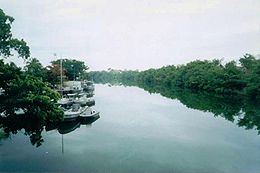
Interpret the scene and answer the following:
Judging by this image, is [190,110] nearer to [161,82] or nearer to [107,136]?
[107,136]

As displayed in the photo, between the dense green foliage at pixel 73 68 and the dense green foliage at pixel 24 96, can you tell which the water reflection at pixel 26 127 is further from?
the dense green foliage at pixel 73 68

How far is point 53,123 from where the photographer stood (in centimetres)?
1420

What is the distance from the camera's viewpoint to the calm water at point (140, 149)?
8.84 metres

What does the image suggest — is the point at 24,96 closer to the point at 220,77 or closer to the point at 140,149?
the point at 140,149

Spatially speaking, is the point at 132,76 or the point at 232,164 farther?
the point at 132,76

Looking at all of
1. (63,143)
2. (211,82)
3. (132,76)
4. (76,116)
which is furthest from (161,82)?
(63,143)

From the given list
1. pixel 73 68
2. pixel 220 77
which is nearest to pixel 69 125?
pixel 220 77

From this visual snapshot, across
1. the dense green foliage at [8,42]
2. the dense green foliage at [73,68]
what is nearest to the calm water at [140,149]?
the dense green foliage at [8,42]

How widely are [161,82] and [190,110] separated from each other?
37170 millimetres

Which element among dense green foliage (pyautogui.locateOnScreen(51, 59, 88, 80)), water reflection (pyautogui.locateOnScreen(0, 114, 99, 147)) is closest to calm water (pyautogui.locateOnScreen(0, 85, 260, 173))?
water reflection (pyautogui.locateOnScreen(0, 114, 99, 147))

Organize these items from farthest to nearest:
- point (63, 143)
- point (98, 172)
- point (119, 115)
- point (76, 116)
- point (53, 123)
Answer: point (119, 115) < point (76, 116) < point (53, 123) < point (63, 143) < point (98, 172)

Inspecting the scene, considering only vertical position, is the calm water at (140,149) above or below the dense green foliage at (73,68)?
below

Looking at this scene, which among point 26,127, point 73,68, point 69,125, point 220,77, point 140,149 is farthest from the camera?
Result: point 73,68

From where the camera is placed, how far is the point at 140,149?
10.9 m
